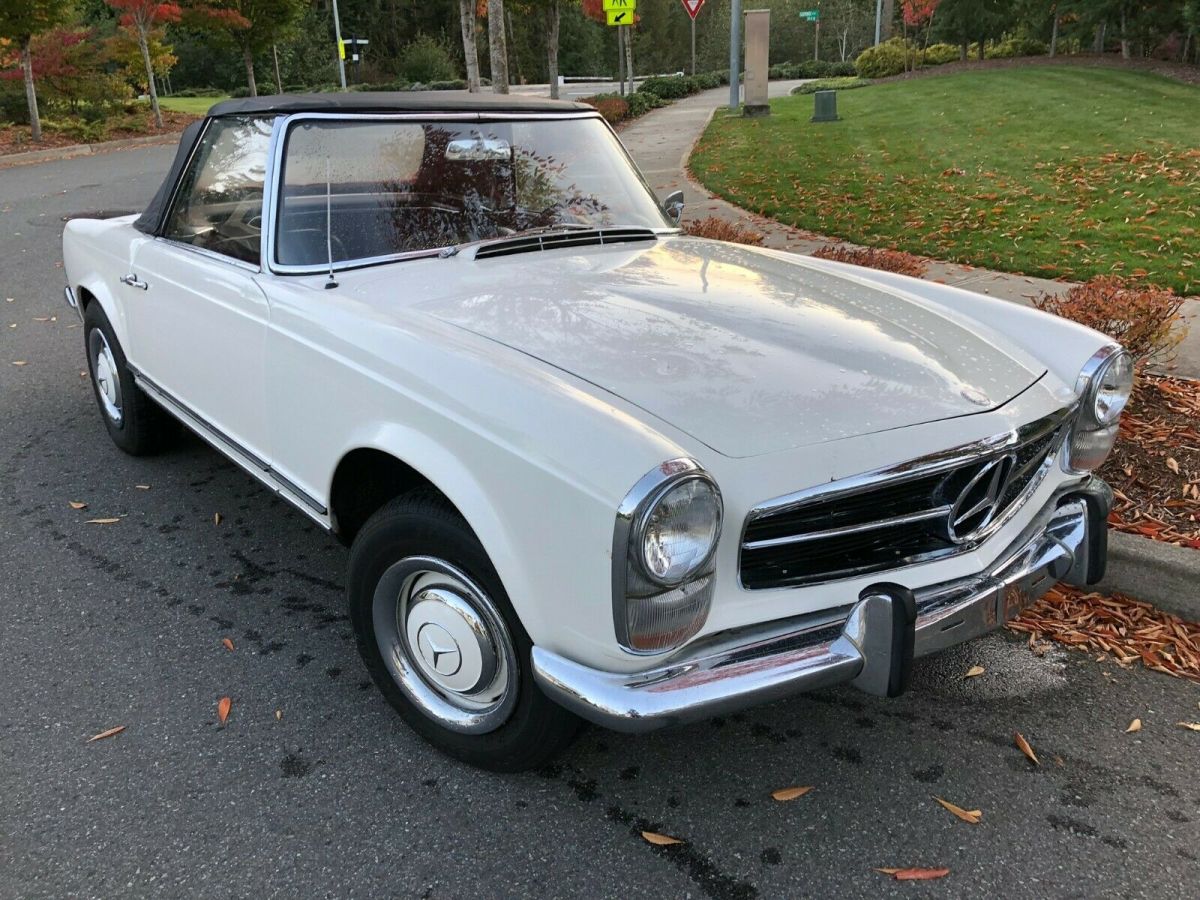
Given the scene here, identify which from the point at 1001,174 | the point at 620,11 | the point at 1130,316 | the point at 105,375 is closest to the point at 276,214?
the point at 105,375

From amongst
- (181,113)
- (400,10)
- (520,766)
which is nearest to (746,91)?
(181,113)

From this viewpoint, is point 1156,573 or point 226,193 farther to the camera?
point 226,193

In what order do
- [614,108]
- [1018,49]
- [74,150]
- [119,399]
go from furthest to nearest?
[1018,49] < [614,108] < [74,150] < [119,399]

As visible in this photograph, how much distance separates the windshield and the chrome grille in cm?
168

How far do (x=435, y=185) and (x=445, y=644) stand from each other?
1662 millimetres

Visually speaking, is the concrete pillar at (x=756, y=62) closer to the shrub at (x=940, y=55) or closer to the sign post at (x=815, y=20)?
the shrub at (x=940, y=55)

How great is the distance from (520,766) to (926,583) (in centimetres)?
109

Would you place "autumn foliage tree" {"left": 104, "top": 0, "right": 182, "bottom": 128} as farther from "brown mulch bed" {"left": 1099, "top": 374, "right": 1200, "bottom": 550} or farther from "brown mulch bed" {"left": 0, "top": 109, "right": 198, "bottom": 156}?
"brown mulch bed" {"left": 1099, "top": 374, "right": 1200, "bottom": 550}

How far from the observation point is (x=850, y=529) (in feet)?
6.97

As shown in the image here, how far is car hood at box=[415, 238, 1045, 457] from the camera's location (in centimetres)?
216

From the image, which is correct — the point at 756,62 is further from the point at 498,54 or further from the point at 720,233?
the point at 720,233

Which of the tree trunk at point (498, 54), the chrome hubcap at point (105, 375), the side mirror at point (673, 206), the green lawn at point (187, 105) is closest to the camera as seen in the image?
the side mirror at point (673, 206)

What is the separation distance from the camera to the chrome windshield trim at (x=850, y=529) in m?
2.04

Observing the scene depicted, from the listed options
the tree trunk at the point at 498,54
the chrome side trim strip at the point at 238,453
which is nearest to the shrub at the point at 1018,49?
the tree trunk at the point at 498,54
